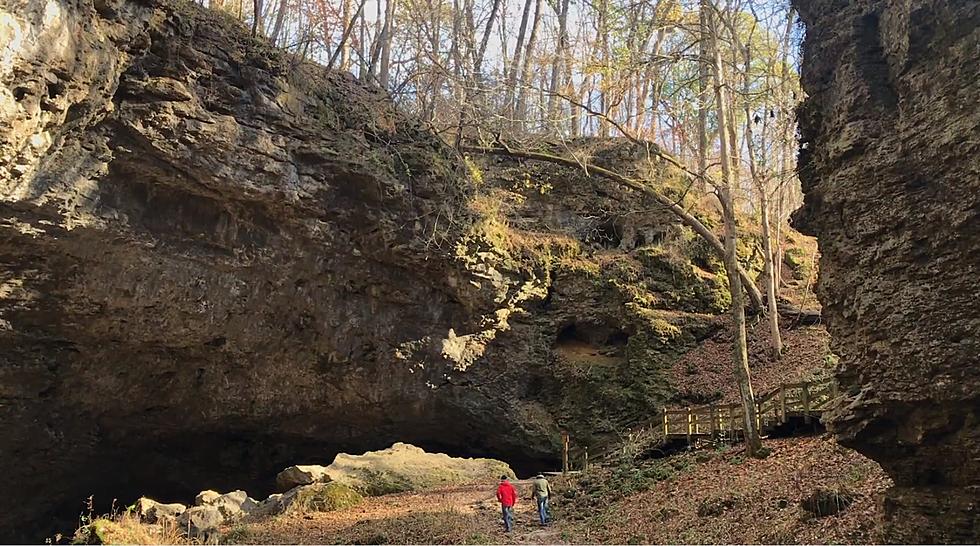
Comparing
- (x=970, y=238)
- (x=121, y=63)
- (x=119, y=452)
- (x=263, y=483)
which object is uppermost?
(x=121, y=63)

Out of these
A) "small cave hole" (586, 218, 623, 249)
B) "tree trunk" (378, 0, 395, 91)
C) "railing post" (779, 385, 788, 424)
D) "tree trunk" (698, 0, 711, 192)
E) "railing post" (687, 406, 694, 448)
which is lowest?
"railing post" (687, 406, 694, 448)

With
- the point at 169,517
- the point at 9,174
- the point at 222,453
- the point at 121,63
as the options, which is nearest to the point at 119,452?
the point at 222,453

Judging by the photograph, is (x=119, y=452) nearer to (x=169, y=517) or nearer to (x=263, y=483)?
(x=263, y=483)

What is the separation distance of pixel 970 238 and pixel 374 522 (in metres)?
9.77

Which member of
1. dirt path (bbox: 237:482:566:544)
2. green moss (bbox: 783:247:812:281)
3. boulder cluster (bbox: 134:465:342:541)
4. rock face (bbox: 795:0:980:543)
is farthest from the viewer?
green moss (bbox: 783:247:812:281)

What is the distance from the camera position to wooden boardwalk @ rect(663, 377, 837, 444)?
11852 millimetres

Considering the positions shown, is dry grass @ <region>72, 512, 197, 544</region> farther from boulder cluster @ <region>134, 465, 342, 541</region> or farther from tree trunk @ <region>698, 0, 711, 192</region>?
tree trunk @ <region>698, 0, 711, 192</region>

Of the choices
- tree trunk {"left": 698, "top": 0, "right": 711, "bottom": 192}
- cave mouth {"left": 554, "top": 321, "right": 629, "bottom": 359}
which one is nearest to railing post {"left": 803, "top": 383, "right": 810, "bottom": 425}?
tree trunk {"left": 698, "top": 0, "right": 711, "bottom": 192}

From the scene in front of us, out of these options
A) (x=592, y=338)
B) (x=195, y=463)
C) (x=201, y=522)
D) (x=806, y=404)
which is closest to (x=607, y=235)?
(x=592, y=338)

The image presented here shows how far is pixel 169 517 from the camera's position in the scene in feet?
38.3

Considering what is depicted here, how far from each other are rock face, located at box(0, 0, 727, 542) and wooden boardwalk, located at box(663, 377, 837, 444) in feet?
14.0

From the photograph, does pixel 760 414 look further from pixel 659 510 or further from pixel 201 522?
pixel 201 522

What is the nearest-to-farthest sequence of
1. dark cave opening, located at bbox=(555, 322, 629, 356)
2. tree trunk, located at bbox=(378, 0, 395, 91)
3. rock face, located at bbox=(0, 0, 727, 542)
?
rock face, located at bbox=(0, 0, 727, 542) < dark cave opening, located at bbox=(555, 322, 629, 356) < tree trunk, located at bbox=(378, 0, 395, 91)

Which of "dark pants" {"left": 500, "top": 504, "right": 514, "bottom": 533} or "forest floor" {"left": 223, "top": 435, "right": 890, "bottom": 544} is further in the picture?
"dark pants" {"left": 500, "top": 504, "right": 514, "bottom": 533}
